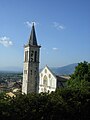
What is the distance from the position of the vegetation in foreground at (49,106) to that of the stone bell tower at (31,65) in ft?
81.2

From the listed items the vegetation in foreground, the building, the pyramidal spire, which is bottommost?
the vegetation in foreground

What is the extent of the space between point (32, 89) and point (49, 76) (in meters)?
4.69

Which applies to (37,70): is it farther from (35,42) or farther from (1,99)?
(1,99)

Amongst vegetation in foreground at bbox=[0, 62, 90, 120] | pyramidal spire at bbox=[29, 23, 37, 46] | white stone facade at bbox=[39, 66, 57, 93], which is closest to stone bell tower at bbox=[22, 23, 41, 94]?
pyramidal spire at bbox=[29, 23, 37, 46]

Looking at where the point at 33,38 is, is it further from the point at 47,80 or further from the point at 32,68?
the point at 47,80

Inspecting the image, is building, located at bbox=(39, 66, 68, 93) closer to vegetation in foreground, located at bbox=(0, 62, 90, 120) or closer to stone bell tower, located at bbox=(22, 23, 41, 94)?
stone bell tower, located at bbox=(22, 23, 41, 94)

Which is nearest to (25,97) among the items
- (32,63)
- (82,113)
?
(82,113)

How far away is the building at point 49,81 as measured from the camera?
52.8 metres

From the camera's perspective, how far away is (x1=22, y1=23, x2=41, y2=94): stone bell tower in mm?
51000

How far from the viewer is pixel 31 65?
2019 inches

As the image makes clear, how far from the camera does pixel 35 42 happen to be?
170 ft

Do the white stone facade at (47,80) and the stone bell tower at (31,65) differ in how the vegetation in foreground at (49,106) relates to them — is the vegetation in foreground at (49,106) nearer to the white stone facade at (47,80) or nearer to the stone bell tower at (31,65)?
the stone bell tower at (31,65)

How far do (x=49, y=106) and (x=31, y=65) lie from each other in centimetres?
2973

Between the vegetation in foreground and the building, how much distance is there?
83.6 ft
